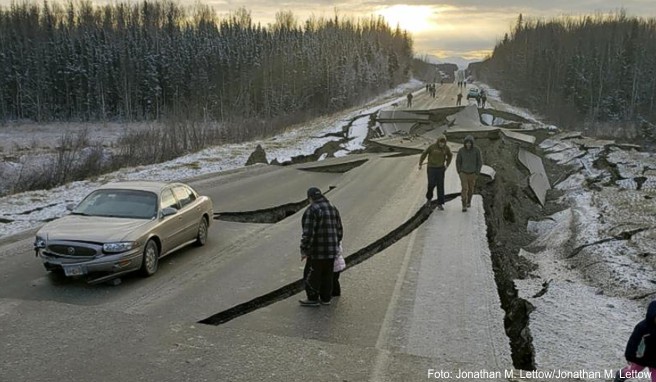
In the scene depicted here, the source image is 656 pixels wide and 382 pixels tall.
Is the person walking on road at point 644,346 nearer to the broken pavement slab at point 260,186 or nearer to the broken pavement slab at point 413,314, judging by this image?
the broken pavement slab at point 413,314

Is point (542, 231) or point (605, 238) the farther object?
point (542, 231)

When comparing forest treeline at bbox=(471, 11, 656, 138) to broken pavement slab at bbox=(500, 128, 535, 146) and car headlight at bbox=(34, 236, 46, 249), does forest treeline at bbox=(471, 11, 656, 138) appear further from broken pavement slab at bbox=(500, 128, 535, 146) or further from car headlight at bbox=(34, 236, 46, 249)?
car headlight at bbox=(34, 236, 46, 249)

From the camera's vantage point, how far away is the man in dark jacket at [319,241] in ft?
26.4

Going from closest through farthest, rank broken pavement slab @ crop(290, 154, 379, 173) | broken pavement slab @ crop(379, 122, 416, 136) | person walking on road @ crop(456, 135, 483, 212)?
person walking on road @ crop(456, 135, 483, 212) → broken pavement slab @ crop(290, 154, 379, 173) → broken pavement slab @ crop(379, 122, 416, 136)

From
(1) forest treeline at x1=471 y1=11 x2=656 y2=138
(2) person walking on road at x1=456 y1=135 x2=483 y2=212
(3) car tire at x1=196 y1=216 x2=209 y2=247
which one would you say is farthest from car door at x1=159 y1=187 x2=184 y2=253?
(1) forest treeline at x1=471 y1=11 x2=656 y2=138

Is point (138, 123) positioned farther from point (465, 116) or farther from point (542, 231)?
point (542, 231)

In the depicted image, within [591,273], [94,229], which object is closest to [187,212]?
[94,229]

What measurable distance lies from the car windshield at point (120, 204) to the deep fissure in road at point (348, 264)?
3.04 m

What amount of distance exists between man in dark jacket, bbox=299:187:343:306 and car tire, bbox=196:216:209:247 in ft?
14.1

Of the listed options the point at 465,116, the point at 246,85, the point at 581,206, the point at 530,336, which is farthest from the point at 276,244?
the point at 246,85

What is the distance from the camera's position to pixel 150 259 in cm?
984

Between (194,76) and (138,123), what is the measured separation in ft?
46.7

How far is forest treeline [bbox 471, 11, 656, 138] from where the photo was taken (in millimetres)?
76438

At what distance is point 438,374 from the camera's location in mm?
6316
